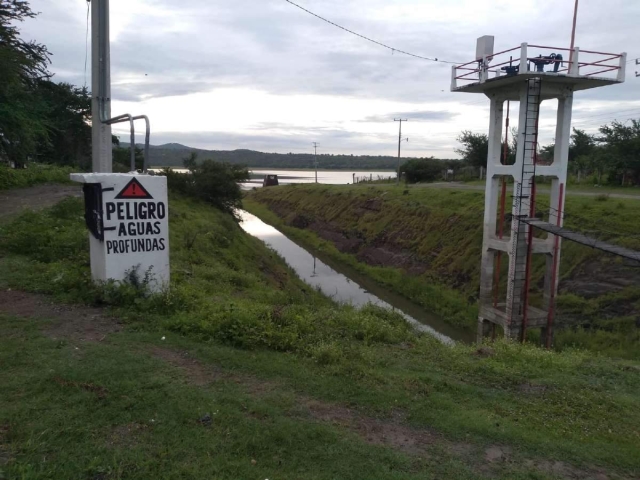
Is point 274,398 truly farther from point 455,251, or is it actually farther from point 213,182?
point 213,182

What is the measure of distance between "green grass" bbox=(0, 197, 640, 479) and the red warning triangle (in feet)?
4.92

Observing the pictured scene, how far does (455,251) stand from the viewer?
27.7 metres

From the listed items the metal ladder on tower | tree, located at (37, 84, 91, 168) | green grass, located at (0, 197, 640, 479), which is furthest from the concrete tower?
tree, located at (37, 84, 91, 168)

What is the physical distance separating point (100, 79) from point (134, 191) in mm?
2367

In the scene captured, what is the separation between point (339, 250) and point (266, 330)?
32.0 m

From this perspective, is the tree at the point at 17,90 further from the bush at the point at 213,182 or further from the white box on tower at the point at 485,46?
the white box on tower at the point at 485,46

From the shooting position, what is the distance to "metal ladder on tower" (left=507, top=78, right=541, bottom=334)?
1681 cm

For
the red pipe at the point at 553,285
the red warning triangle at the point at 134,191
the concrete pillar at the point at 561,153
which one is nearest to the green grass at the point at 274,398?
the red warning triangle at the point at 134,191

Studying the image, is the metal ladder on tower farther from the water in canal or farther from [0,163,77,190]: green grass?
[0,163,77,190]: green grass

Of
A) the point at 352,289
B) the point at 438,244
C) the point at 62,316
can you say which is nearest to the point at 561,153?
the point at 438,244

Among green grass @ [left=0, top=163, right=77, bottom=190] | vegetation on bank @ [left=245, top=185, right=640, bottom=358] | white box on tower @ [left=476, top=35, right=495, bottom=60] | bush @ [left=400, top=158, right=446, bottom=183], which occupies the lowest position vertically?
vegetation on bank @ [left=245, top=185, right=640, bottom=358]

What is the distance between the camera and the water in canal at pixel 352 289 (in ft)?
71.1

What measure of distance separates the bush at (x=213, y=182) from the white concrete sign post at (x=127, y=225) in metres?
25.6

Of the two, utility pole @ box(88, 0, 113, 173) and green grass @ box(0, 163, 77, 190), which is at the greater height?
utility pole @ box(88, 0, 113, 173)
